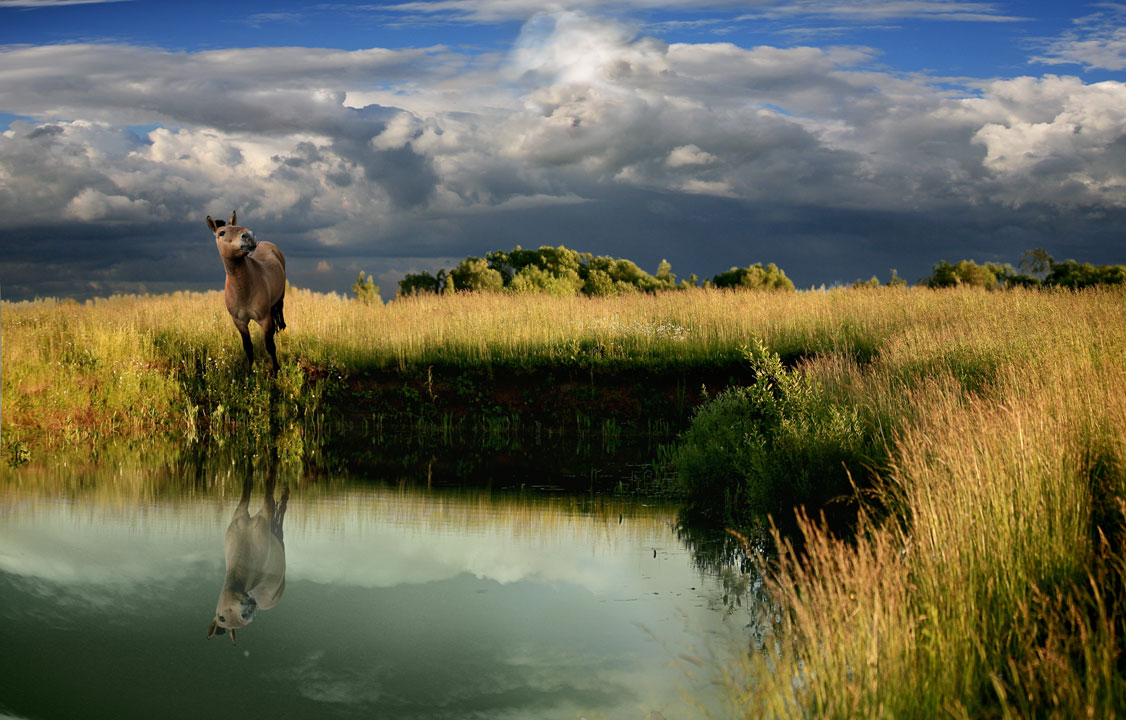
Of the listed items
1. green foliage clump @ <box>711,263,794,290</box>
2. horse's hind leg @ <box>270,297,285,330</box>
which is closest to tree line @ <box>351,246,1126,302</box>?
green foliage clump @ <box>711,263,794,290</box>

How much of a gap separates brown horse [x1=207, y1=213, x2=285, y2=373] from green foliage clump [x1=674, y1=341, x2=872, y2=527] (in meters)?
5.91

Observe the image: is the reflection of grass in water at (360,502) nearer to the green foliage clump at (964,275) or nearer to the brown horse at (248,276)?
the brown horse at (248,276)

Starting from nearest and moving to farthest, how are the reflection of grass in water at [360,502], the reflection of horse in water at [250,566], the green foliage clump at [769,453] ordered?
the reflection of horse in water at [250,566] < the green foliage clump at [769,453] < the reflection of grass in water at [360,502]

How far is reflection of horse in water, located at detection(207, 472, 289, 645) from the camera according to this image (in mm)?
5988

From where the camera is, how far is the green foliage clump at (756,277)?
39.2 meters

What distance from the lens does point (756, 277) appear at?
129 feet

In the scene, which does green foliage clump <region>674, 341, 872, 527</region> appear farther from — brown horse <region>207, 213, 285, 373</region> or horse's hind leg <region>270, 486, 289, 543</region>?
brown horse <region>207, 213, 285, 373</region>

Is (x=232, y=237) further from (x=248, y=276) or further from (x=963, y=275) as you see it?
(x=963, y=275)

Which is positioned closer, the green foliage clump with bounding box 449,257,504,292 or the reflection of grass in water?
the reflection of grass in water

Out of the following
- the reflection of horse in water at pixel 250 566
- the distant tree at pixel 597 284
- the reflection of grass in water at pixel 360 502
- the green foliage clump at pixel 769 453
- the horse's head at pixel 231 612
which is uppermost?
the distant tree at pixel 597 284

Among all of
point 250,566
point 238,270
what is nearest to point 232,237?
point 238,270

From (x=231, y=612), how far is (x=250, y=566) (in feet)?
3.37

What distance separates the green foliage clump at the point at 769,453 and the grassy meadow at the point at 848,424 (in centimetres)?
3

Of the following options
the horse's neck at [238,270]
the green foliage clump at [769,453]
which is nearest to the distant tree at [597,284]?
the horse's neck at [238,270]
